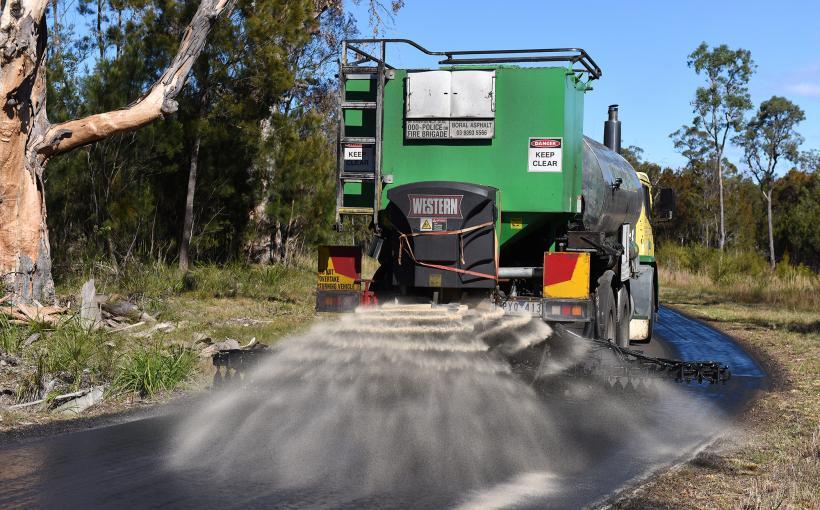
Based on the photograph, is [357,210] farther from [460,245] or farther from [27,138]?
[27,138]

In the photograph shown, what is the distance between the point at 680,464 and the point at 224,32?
15.5 m

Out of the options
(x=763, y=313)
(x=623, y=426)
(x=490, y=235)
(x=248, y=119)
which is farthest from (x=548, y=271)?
(x=763, y=313)

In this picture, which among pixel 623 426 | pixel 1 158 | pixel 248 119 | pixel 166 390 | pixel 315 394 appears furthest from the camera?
pixel 248 119

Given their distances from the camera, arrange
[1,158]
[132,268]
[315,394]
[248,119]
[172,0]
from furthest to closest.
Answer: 1. [248,119]
2. [172,0]
3. [132,268]
4. [1,158]
5. [315,394]

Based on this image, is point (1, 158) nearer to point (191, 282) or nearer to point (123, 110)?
point (123, 110)

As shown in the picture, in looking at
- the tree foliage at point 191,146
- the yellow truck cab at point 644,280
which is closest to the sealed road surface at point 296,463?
the yellow truck cab at point 644,280

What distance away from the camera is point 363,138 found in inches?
399

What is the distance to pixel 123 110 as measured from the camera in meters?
14.3

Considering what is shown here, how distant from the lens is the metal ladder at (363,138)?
9.96 metres

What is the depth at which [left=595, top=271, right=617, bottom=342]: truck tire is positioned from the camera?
442 inches

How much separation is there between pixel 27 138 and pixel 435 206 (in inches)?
276

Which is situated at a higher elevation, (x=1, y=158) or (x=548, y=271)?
(x=1, y=158)

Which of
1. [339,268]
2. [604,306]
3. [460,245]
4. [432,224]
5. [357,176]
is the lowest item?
[604,306]

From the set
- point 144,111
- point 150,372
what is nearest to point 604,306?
point 150,372
